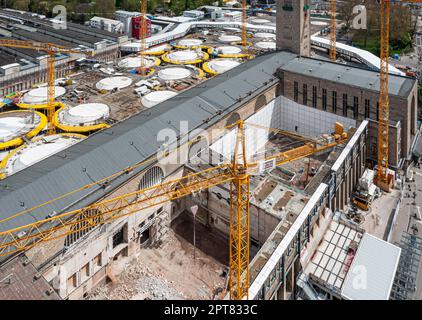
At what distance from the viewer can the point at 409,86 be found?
2813 inches

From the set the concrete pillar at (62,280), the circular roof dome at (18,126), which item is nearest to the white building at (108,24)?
the circular roof dome at (18,126)

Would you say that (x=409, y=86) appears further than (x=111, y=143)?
Yes

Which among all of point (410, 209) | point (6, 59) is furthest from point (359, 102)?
point (6, 59)

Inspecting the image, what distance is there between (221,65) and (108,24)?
93323 millimetres

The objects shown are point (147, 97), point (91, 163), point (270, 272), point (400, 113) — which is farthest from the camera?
point (147, 97)

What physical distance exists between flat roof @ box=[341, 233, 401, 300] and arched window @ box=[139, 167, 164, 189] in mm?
28408

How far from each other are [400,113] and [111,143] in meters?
50.5

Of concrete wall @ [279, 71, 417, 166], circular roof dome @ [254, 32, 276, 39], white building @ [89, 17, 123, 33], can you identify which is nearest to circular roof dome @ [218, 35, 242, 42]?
circular roof dome @ [254, 32, 276, 39]

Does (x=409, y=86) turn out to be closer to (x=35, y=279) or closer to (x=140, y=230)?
(x=140, y=230)

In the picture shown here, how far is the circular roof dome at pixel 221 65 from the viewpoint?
93.2 m

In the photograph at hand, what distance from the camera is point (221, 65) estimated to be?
9425cm

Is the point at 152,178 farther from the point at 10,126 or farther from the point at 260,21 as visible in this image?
the point at 260,21
